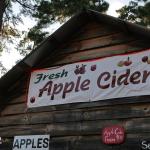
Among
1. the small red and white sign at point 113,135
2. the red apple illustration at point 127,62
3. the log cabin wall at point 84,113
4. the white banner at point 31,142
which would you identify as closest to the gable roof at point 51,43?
the log cabin wall at point 84,113

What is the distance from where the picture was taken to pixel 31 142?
10.4 m

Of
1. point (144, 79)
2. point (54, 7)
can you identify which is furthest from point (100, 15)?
point (54, 7)

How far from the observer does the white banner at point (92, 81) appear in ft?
30.0

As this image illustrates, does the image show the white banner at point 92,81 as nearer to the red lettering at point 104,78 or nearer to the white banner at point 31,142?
the red lettering at point 104,78

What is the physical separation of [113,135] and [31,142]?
240cm

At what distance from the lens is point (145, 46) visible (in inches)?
373

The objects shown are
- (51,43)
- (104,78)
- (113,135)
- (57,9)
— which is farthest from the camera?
(57,9)

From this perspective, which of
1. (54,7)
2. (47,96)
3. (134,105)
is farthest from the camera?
(54,7)

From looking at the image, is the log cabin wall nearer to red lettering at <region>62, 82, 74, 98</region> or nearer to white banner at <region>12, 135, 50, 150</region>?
white banner at <region>12, 135, 50, 150</region>

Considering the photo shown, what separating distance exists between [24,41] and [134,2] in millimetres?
6248

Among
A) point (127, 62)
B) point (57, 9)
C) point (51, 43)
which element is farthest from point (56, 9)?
point (127, 62)

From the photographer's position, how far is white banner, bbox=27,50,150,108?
9156 mm

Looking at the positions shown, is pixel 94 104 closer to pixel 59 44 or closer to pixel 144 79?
pixel 144 79

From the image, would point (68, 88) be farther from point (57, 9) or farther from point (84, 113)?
point (57, 9)
